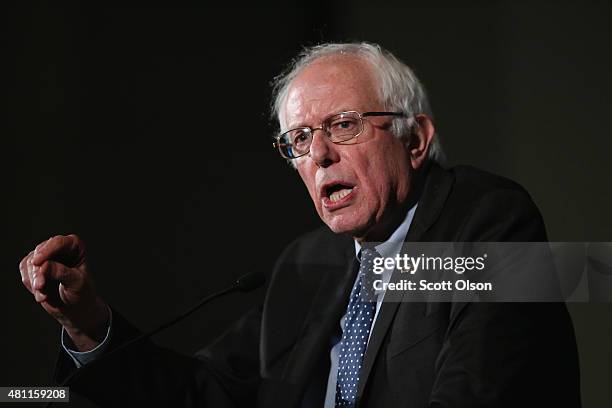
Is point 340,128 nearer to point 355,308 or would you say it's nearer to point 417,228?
point 417,228

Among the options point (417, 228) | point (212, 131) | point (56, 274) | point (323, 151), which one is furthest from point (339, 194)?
point (56, 274)

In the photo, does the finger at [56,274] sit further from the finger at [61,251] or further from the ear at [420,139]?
the ear at [420,139]

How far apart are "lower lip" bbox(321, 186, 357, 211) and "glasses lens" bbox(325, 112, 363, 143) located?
140mm

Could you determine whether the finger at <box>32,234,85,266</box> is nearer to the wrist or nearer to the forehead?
the wrist

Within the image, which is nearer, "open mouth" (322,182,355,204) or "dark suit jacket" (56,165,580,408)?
"dark suit jacket" (56,165,580,408)

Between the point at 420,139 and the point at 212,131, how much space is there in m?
0.66

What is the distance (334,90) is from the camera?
5.91ft

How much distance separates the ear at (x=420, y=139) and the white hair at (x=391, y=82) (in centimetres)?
2

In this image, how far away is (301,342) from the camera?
182cm

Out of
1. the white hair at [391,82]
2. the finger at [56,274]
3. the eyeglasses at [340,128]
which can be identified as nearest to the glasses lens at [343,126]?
the eyeglasses at [340,128]

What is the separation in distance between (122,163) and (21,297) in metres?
0.47

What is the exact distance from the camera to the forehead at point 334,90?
1796mm

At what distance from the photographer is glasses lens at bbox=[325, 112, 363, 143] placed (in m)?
1.79

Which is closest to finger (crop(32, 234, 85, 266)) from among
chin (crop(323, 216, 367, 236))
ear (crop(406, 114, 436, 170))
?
chin (crop(323, 216, 367, 236))
